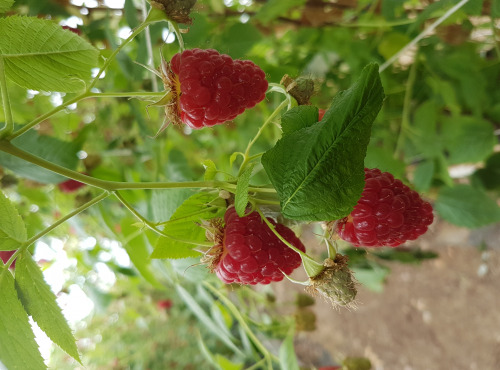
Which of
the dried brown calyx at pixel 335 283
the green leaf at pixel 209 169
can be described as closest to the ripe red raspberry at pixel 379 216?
the dried brown calyx at pixel 335 283

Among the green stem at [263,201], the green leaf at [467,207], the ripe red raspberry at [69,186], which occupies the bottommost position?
the green leaf at [467,207]

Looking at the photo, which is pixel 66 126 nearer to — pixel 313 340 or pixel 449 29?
pixel 449 29

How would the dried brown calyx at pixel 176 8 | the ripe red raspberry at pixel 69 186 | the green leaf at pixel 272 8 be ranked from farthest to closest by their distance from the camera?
1. the ripe red raspberry at pixel 69 186
2. the green leaf at pixel 272 8
3. the dried brown calyx at pixel 176 8

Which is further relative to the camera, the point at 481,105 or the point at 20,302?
the point at 481,105

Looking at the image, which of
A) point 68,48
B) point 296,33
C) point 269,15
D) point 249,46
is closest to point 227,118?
point 68,48

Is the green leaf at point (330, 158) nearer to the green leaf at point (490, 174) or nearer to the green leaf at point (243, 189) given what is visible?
the green leaf at point (243, 189)

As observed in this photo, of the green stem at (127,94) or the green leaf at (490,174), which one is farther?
the green leaf at (490,174)
